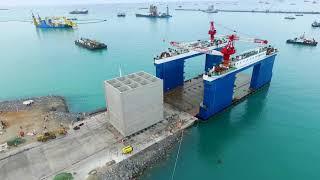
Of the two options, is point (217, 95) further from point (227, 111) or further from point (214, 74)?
point (227, 111)

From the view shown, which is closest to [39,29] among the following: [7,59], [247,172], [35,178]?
[7,59]

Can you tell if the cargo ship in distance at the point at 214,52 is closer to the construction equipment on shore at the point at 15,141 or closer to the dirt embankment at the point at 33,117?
the dirt embankment at the point at 33,117

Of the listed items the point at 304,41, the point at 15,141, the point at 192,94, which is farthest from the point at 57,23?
the point at 304,41

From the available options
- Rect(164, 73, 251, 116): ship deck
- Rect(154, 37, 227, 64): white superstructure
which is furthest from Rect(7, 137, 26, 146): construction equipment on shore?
Rect(154, 37, 227, 64): white superstructure

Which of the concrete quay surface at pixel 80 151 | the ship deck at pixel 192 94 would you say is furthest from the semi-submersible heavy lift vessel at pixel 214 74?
the concrete quay surface at pixel 80 151

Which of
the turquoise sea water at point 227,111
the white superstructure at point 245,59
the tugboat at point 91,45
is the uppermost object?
the white superstructure at point 245,59

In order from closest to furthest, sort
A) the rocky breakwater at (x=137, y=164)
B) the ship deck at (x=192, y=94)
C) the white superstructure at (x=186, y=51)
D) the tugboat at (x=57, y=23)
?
the rocky breakwater at (x=137, y=164)
the ship deck at (x=192, y=94)
the white superstructure at (x=186, y=51)
the tugboat at (x=57, y=23)

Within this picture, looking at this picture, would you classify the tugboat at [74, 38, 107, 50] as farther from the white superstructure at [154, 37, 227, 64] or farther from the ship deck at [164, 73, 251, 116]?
the ship deck at [164, 73, 251, 116]

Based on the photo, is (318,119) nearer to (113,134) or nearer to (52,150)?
(113,134)
